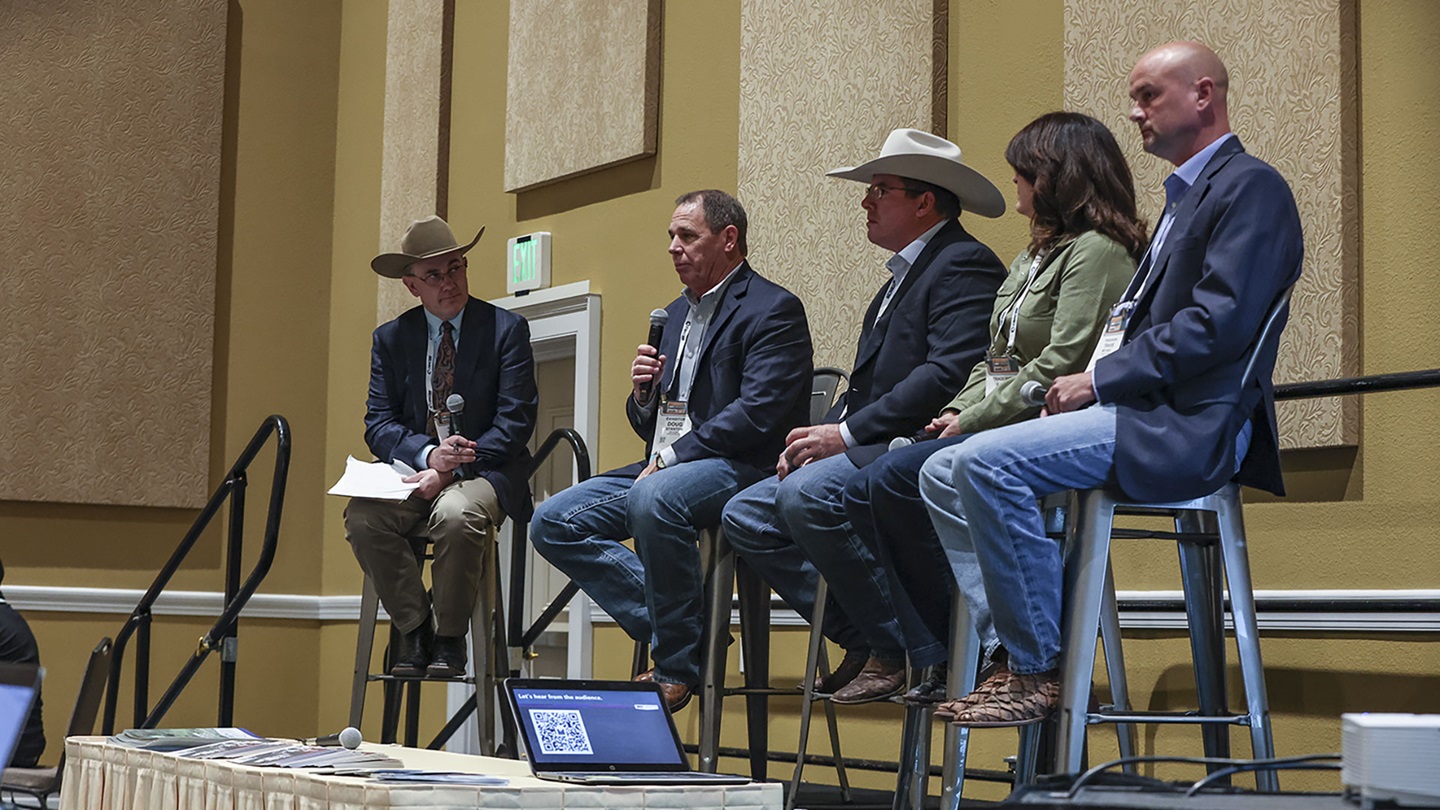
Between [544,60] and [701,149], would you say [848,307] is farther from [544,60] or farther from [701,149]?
[544,60]

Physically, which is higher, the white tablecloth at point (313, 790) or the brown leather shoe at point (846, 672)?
the brown leather shoe at point (846, 672)

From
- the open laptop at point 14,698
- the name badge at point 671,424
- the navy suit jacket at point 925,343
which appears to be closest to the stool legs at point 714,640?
the name badge at point 671,424

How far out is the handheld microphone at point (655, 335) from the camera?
404cm

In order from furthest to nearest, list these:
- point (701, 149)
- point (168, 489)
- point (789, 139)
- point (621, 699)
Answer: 1. point (168, 489)
2. point (701, 149)
3. point (789, 139)
4. point (621, 699)

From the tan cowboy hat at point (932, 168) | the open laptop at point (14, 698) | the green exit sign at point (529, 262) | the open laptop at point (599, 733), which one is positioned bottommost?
the open laptop at point (599, 733)

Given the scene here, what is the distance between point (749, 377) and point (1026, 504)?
4.37 feet

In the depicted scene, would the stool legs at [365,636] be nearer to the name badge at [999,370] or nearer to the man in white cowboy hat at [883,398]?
the man in white cowboy hat at [883,398]

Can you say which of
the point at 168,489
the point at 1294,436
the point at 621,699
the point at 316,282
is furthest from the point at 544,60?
the point at 621,699

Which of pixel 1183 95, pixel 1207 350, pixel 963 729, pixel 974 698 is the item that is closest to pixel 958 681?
pixel 963 729

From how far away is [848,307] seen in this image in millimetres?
4723

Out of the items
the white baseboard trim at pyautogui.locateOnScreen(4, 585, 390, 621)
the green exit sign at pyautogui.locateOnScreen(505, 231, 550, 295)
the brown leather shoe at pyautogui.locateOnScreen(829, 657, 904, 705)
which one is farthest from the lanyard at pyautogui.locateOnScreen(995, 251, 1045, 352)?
the white baseboard trim at pyautogui.locateOnScreen(4, 585, 390, 621)

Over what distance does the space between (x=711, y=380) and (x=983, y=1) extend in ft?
4.32

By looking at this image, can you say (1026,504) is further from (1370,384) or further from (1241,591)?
(1370,384)

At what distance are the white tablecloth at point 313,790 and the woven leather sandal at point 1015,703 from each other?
1.13 ft
